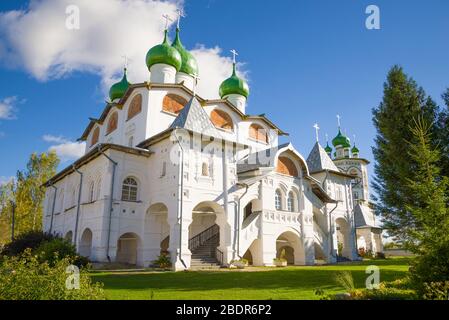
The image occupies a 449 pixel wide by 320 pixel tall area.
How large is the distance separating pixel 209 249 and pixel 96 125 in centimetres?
1502

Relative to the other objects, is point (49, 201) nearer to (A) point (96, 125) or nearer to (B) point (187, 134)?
(A) point (96, 125)

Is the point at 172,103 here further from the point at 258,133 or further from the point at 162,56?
the point at 258,133

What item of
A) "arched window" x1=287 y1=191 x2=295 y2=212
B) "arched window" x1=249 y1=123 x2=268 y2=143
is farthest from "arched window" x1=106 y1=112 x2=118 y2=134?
"arched window" x1=287 y1=191 x2=295 y2=212

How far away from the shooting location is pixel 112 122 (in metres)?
24.3

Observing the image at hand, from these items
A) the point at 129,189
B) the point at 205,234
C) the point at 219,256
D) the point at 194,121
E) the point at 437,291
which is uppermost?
the point at 194,121

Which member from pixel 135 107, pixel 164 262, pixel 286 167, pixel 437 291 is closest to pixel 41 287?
pixel 437 291

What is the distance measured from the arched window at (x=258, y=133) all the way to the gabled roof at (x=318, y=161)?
12.5 ft

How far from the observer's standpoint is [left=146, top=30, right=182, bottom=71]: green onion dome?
22172 millimetres

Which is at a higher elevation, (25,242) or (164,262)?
(25,242)

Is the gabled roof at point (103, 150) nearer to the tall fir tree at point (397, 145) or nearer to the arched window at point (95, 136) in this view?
the arched window at point (95, 136)

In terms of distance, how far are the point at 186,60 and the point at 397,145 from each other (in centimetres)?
1654

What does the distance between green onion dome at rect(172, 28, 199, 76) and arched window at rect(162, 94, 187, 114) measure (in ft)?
14.2

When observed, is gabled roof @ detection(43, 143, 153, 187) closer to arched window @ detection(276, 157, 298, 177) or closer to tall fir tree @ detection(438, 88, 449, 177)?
arched window @ detection(276, 157, 298, 177)
